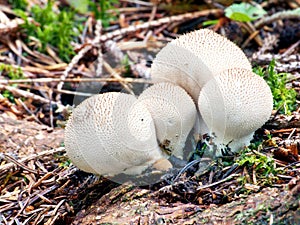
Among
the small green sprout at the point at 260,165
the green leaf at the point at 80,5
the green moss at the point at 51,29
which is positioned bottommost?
the small green sprout at the point at 260,165

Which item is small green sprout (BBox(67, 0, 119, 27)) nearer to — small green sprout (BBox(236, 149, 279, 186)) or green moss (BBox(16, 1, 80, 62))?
green moss (BBox(16, 1, 80, 62))

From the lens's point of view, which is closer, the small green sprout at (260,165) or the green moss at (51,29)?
the small green sprout at (260,165)

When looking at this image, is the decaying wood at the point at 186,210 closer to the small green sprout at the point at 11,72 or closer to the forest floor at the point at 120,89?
the forest floor at the point at 120,89

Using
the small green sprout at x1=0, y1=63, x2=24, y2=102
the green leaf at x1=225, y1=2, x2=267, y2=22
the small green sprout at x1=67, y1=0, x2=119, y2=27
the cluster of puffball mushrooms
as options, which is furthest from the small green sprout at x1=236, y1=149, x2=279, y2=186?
the small green sprout at x1=67, y1=0, x2=119, y2=27

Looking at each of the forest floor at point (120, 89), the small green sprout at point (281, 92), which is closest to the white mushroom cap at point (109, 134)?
the forest floor at point (120, 89)

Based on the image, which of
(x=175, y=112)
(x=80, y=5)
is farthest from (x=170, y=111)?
(x=80, y=5)

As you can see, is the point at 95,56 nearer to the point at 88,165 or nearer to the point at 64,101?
the point at 64,101
